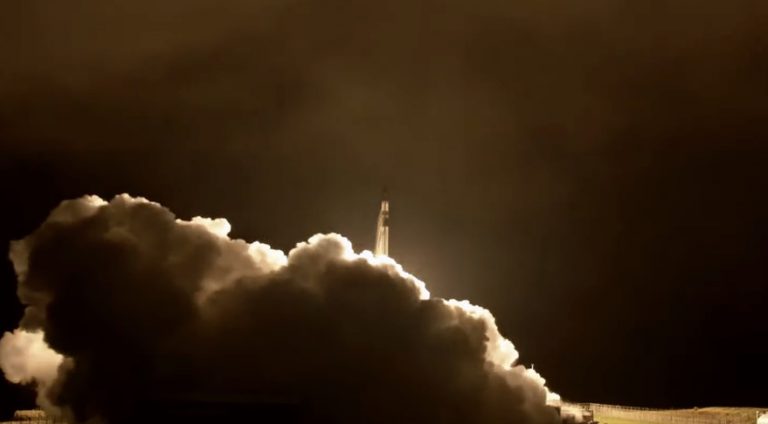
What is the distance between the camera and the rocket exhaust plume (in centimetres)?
5244

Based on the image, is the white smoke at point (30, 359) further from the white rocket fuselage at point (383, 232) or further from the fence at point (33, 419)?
the white rocket fuselage at point (383, 232)

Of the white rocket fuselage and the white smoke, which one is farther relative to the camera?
the white rocket fuselage

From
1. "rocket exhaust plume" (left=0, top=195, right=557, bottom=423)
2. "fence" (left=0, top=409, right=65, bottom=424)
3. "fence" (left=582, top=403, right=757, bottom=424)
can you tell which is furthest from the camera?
"fence" (left=582, top=403, right=757, bottom=424)

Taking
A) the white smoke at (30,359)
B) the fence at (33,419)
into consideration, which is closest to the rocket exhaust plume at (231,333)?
the white smoke at (30,359)

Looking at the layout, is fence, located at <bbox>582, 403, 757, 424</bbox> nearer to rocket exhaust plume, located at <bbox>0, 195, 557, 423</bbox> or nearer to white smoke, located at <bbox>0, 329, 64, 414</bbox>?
rocket exhaust plume, located at <bbox>0, 195, 557, 423</bbox>

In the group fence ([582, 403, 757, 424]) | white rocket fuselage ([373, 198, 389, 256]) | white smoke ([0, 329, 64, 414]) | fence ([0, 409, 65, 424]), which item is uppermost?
white rocket fuselage ([373, 198, 389, 256])

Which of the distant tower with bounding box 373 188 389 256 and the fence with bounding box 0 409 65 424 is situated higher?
the distant tower with bounding box 373 188 389 256

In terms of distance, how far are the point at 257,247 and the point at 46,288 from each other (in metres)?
11.9

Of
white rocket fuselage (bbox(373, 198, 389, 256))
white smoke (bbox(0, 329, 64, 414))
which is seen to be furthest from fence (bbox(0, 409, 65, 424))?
white rocket fuselage (bbox(373, 198, 389, 256))

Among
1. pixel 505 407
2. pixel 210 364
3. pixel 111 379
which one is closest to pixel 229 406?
pixel 210 364

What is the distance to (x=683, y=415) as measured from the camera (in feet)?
245

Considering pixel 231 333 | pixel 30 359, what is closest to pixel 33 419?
pixel 30 359

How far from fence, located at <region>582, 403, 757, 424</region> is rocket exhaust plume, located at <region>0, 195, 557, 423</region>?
18637mm

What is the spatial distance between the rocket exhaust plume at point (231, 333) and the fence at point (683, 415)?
734 inches
